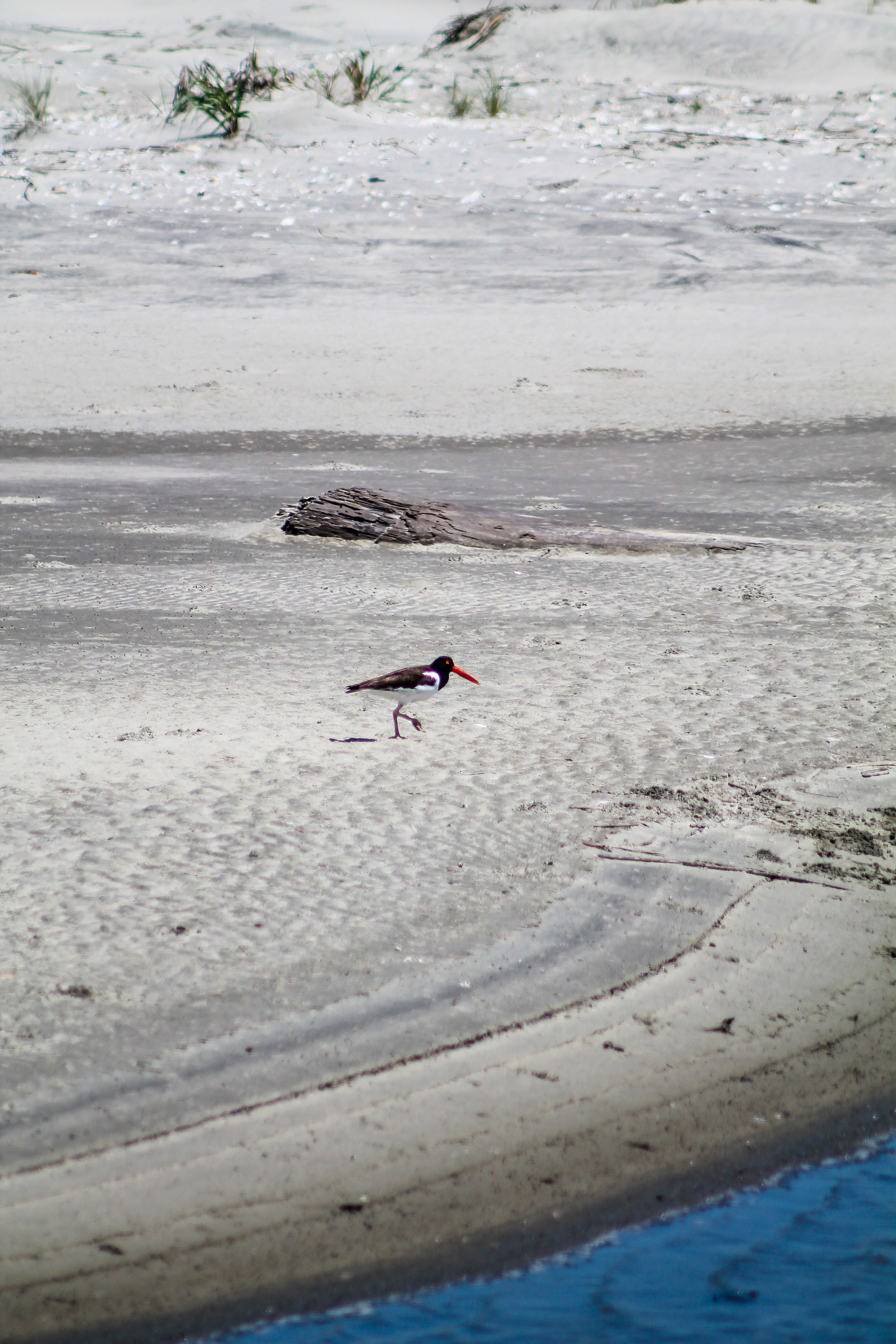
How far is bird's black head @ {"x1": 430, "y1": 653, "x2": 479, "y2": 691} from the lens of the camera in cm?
475

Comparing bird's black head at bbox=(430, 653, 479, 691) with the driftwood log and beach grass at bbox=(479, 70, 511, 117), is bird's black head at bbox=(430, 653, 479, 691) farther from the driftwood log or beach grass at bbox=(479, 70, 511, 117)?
beach grass at bbox=(479, 70, 511, 117)

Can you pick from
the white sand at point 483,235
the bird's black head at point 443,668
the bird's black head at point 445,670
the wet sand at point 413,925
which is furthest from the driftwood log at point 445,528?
the white sand at point 483,235

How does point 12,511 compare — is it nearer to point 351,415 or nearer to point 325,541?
point 325,541

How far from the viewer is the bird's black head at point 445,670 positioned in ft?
15.6

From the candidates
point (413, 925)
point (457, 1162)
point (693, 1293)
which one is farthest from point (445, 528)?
point (693, 1293)

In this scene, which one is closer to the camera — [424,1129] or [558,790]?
[424,1129]

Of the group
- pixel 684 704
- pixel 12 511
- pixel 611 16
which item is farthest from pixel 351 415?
pixel 611 16

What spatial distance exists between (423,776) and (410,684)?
343mm

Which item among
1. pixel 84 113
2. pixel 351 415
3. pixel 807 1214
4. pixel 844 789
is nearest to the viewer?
pixel 807 1214

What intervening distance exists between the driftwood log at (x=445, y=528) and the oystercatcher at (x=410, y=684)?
2561 millimetres

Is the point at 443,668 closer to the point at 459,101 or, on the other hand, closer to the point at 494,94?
the point at 494,94

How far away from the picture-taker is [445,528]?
7.31 m

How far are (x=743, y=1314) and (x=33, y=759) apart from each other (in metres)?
2.91

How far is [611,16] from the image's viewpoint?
18.8 m
